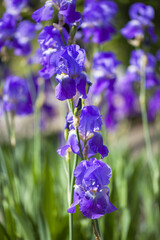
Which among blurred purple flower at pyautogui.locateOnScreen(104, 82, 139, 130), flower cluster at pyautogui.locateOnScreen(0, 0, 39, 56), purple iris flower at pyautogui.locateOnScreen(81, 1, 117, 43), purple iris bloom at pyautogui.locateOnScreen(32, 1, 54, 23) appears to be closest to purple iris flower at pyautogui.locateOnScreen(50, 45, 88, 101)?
purple iris bloom at pyautogui.locateOnScreen(32, 1, 54, 23)

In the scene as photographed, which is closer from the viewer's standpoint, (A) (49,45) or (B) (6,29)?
(A) (49,45)

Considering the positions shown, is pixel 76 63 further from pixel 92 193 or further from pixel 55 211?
pixel 55 211

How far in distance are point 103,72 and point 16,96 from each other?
0.46 meters

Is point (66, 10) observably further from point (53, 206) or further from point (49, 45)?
point (53, 206)

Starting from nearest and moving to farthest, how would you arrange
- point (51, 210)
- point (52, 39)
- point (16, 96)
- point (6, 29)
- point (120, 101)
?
point (52, 39), point (6, 29), point (51, 210), point (16, 96), point (120, 101)

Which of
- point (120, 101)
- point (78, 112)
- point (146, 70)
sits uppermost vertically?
point (78, 112)

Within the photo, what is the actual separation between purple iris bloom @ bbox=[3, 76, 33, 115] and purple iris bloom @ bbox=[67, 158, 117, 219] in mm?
872

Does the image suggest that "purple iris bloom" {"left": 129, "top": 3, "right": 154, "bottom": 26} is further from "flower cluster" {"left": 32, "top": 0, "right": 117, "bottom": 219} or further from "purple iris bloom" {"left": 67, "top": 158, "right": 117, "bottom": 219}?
"purple iris bloom" {"left": 67, "top": 158, "right": 117, "bottom": 219}

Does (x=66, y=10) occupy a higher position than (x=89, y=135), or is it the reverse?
(x=66, y=10)

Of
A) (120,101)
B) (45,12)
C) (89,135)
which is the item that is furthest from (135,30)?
(120,101)

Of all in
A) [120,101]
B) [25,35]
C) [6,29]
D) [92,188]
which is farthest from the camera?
[120,101]

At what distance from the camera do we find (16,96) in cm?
142

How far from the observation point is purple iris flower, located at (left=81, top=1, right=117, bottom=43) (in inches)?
52.4

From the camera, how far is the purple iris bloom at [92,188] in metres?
0.55
